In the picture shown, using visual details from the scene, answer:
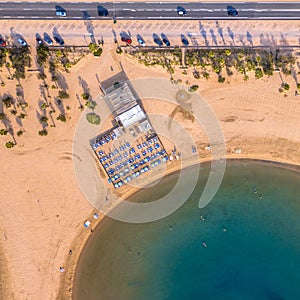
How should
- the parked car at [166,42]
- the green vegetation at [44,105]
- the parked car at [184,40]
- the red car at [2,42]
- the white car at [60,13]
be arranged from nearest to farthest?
the red car at [2,42], the green vegetation at [44,105], the white car at [60,13], the parked car at [166,42], the parked car at [184,40]

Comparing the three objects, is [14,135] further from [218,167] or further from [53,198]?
[218,167]

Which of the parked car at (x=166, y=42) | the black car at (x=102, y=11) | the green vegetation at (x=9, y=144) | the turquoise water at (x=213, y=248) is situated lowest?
the turquoise water at (x=213, y=248)

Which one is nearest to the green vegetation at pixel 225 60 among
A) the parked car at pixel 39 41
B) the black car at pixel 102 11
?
the black car at pixel 102 11

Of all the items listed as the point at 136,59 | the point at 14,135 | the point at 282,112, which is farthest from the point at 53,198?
the point at 282,112

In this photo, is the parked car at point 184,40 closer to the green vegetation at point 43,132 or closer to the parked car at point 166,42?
the parked car at point 166,42

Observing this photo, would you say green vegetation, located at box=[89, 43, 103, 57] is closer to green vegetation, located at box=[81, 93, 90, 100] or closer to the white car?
green vegetation, located at box=[81, 93, 90, 100]

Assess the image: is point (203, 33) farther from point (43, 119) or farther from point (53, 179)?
point (53, 179)
